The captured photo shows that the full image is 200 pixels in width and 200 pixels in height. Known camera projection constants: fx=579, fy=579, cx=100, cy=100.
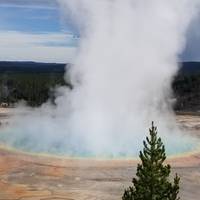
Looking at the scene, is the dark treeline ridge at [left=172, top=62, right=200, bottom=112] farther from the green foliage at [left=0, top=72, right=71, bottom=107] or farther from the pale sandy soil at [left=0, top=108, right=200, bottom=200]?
the pale sandy soil at [left=0, top=108, right=200, bottom=200]

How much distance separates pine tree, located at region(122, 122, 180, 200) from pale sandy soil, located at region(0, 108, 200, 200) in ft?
31.5

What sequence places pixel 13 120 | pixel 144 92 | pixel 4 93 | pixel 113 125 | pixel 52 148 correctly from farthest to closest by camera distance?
1. pixel 4 93
2. pixel 13 120
3. pixel 144 92
4. pixel 113 125
5. pixel 52 148

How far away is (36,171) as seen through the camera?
3228 centimetres

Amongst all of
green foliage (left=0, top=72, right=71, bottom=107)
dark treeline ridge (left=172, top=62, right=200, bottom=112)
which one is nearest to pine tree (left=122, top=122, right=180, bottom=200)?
dark treeline ridge (left=172, top=62, right=200, bottom=112)

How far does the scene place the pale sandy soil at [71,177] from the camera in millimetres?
27766

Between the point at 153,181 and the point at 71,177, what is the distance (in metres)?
13.9

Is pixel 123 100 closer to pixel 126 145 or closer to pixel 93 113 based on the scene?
pixel 93 113

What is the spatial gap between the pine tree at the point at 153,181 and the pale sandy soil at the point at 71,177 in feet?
31.5

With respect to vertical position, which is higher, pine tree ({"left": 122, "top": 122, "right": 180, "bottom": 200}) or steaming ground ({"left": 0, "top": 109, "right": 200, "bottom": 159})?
steaming ground ({"left": 0, "top": 109, "right": 200, "bottom": 159})

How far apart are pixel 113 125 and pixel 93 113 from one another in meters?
1.82


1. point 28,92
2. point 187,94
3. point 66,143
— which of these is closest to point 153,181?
point 66,143

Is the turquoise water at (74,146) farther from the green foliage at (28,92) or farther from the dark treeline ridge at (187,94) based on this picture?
the green foliage at (28,92)

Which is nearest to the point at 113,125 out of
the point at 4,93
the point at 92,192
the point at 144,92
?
the point at 144,92

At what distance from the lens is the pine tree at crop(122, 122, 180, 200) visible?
56.9 ft
